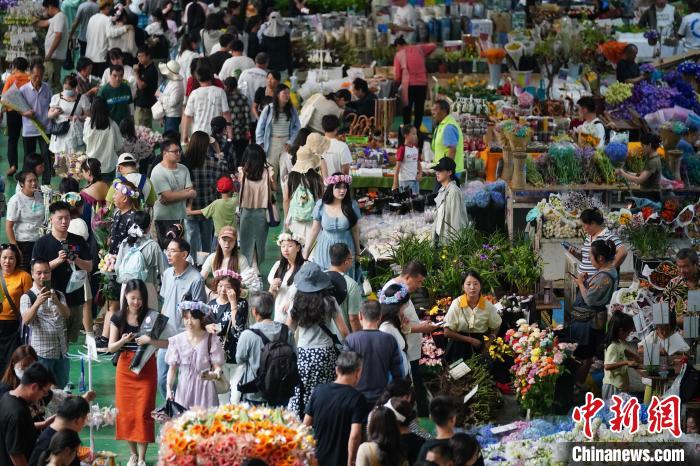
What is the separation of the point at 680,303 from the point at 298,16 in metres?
12.4

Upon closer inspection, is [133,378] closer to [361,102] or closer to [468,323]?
[468,323]

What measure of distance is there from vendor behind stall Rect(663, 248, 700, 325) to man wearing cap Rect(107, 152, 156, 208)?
14.5 ft

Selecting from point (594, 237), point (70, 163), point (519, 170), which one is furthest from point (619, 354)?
point (70, 163)

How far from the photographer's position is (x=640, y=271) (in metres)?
13.1

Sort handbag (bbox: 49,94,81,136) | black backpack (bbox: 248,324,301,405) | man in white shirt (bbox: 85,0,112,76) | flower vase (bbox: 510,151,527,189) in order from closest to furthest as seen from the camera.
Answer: black backpack (bbox: 248,324,301,405), flower vase (bbox: 510,151,527,189), handbag (bbox: 49,94,81,136), man in white shirt (bbox: 85,0,112,76)

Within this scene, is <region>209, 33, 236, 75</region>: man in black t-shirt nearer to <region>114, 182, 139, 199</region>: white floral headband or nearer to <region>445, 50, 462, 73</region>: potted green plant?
<region>445, 50, 462, 73</region>: potted green plant

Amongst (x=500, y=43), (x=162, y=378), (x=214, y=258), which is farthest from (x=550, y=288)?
(x=500, y=43)

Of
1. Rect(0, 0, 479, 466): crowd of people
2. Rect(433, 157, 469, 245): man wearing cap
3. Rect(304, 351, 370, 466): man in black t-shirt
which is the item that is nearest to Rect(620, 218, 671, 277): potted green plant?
Rect(433, 157, 469, 245): man wearing cap

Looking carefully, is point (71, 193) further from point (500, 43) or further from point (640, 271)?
point (500, 43)

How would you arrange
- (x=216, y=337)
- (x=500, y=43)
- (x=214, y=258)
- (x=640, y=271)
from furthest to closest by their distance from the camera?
1. (x=500, y=43)
2. (x=640, y=271)
3. (x=214, y=258)
4. (x=216, y=337)

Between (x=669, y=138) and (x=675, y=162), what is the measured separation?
342mm

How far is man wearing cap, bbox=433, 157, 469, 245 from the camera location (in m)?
13.2

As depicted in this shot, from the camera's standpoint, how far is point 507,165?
15.2 meters

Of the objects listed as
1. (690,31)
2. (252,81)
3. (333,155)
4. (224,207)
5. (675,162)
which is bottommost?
(675,162)
